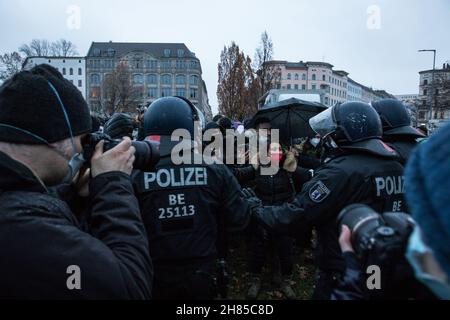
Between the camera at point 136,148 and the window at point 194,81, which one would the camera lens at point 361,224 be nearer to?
the camera at point 136,148

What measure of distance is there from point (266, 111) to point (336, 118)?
369 cm

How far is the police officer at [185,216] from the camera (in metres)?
2.49

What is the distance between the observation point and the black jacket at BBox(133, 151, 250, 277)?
2486mm

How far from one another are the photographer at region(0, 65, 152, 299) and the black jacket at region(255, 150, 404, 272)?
1.40 meters

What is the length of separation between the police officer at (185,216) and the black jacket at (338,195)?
48cm

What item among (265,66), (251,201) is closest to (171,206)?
(251,201)

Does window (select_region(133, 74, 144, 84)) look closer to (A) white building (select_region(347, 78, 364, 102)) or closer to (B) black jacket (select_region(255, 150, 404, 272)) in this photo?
(A) white building (select_region(347, 78, 364, 102))

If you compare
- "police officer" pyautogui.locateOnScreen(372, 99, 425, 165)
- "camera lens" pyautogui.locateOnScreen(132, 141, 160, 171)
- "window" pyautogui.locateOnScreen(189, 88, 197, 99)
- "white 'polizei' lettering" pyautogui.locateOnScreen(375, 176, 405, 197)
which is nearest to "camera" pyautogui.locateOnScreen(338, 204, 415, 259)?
"camera lens" pyautogui.locateOnScreen(132, 141, 160, 171)

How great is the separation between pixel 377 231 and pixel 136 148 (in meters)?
1.23

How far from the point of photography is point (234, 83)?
106 ft

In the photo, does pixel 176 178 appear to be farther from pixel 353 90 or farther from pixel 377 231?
pixel 353 90

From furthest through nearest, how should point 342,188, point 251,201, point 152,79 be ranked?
point 152,79 → point 251,201 → point 342,188
